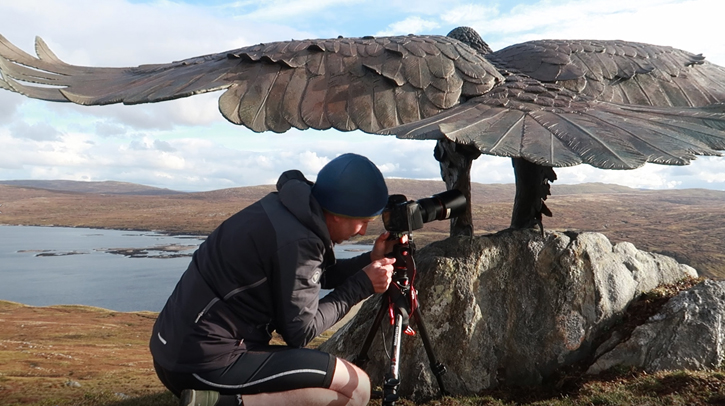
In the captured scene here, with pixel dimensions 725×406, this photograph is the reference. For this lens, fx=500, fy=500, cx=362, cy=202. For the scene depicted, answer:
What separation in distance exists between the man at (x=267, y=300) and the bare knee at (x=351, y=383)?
20 millimetres

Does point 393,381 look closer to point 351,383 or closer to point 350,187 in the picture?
point 351,383

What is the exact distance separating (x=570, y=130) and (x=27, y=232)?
127m

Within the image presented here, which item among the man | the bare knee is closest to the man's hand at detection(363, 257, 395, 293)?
the man

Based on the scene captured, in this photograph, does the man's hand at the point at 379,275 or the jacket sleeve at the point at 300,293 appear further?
the man's hand at the point at 379,275

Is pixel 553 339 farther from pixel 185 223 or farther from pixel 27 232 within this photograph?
pixel 27 232

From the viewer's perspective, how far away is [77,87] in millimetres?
5121

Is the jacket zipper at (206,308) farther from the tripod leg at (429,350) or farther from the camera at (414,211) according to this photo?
the tripod leg at (429,350)

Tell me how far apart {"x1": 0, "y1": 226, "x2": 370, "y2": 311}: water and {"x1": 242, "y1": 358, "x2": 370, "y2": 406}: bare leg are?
33212 mm

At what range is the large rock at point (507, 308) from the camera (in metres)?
5.32

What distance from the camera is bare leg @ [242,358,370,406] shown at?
2.91 m

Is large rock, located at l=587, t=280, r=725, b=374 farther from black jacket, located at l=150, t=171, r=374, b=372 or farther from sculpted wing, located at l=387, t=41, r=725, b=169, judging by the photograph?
black jacket, located at l=150, t=171, r=374, b=372

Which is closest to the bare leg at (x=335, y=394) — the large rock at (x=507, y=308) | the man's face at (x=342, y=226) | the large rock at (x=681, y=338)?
the man's face at (x=342, y=226)

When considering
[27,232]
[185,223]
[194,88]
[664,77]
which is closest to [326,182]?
[194,88]

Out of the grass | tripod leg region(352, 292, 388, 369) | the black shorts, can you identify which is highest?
the black shorts
